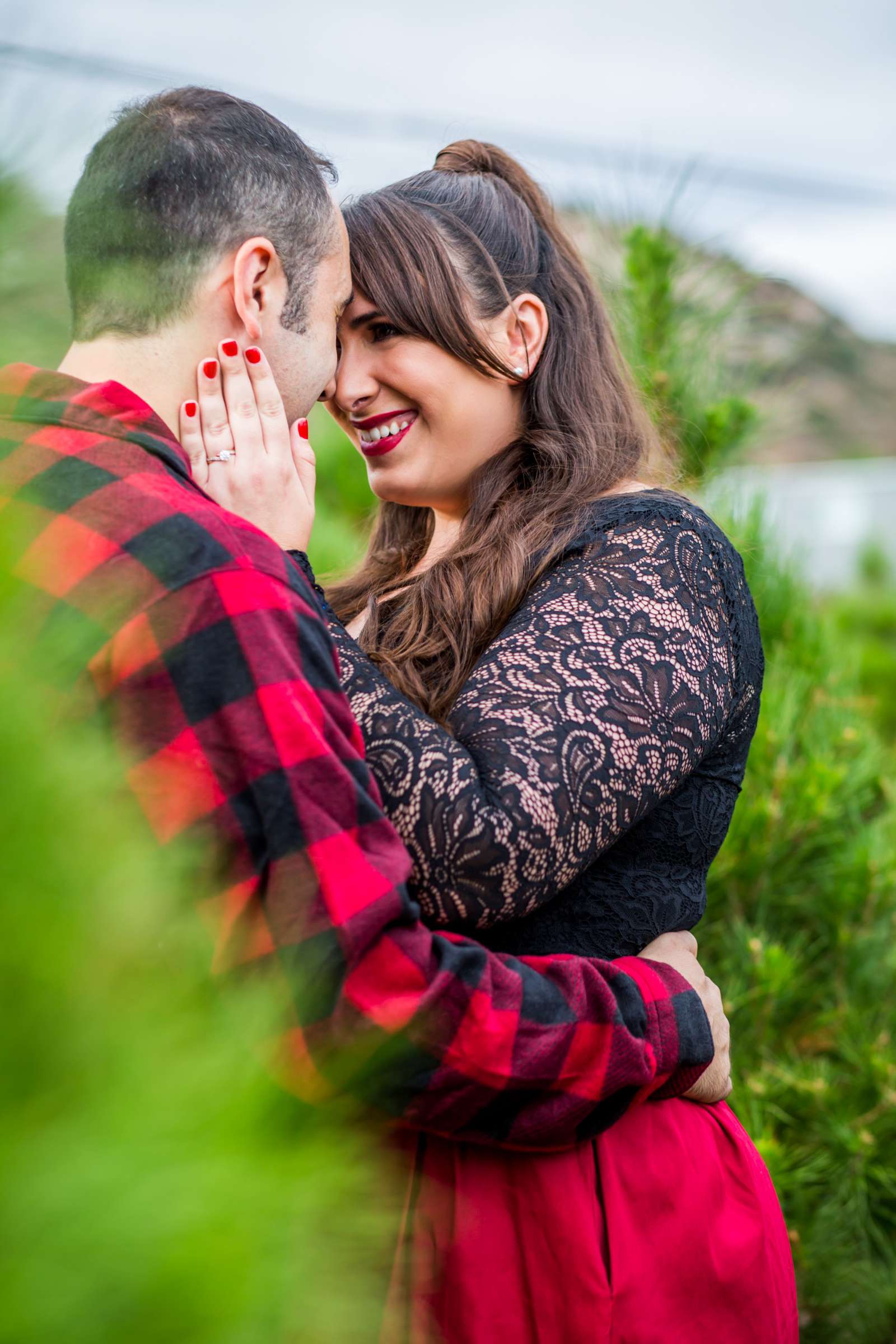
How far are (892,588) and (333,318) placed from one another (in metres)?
10.6

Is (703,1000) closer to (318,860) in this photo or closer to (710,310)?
(318,860)

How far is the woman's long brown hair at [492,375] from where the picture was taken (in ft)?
5.57

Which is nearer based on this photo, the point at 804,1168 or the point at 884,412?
the point at 804,1168

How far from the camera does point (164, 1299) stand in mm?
325

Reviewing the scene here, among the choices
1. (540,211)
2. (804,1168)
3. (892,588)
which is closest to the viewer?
(540,211)

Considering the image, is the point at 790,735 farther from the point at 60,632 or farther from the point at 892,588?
the point at 892,588

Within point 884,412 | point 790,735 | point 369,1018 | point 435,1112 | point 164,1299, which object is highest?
point 164,1299

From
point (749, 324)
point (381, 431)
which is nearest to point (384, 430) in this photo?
point (381, 431)

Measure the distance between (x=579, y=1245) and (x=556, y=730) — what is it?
0.63 metres

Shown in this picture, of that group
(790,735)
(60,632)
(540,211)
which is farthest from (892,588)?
(60,632)

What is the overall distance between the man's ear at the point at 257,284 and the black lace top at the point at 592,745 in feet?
1.36

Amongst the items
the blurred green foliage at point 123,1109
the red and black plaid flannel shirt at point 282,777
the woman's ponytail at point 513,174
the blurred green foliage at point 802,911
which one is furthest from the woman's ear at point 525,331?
the blurred green foliage at point 123,1109

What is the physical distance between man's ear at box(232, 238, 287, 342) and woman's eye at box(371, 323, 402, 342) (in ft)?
1.58

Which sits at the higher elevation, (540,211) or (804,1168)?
(540,211)
